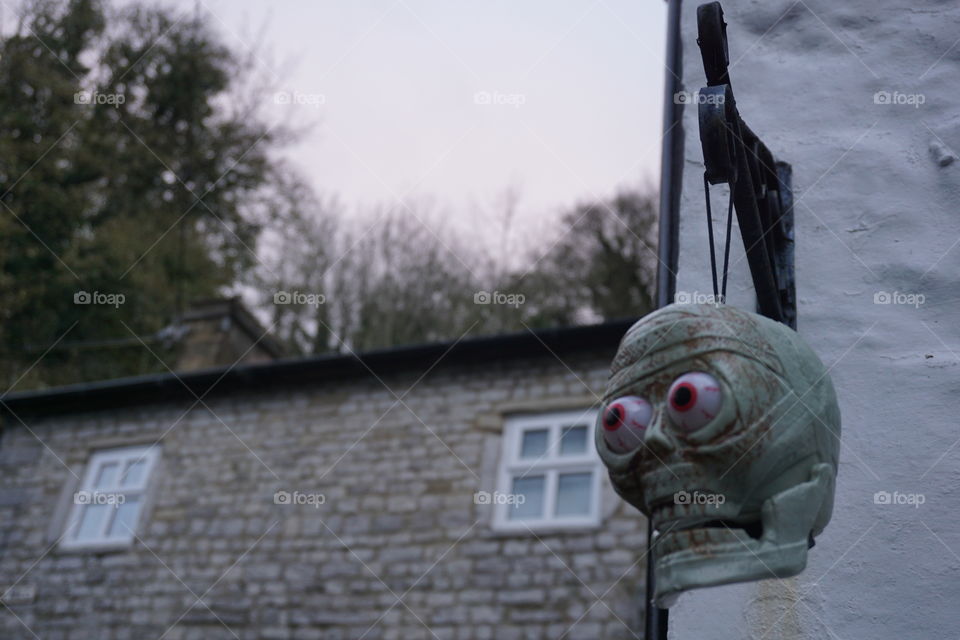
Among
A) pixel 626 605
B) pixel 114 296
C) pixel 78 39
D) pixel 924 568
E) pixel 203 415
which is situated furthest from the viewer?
pixel 78 39

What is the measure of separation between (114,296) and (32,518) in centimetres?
604

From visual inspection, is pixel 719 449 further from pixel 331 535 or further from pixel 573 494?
pixel 331 535

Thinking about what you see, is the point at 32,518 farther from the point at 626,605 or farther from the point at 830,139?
the point at 830,139

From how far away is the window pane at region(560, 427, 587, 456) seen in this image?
9.78 meters

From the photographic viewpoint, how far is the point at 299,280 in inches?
816

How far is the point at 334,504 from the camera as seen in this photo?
10492 mm

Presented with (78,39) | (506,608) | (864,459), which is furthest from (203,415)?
(78,39)

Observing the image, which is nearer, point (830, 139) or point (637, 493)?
point (637, 493)
